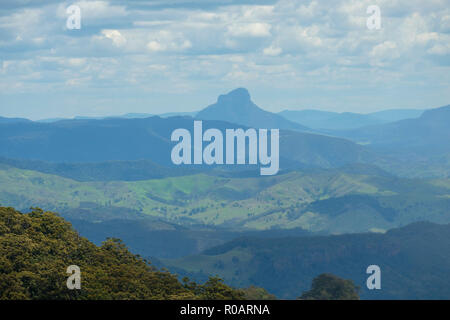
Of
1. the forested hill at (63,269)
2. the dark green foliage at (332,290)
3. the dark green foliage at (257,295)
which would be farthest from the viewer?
the dark green foliage at (332,290)

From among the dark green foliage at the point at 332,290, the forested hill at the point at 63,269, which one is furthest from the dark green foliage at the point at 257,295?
the dark green foliage at the point at 332,290

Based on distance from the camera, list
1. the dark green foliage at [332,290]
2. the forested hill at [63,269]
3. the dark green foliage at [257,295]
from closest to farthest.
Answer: the forested hill at [63,269], the dark green foliage at [257,295], the dark green foliage at [332,290]

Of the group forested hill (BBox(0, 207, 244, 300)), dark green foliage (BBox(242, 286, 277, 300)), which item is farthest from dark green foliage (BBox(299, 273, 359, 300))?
forested hill (BBox(0, 207, 244, 300))

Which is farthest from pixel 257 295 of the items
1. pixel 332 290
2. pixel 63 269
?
pixel 332 290

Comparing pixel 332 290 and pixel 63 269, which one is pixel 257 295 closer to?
pixel 63 269

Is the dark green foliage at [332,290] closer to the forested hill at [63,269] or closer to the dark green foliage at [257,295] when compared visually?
the dark green foliage at [257,295]
